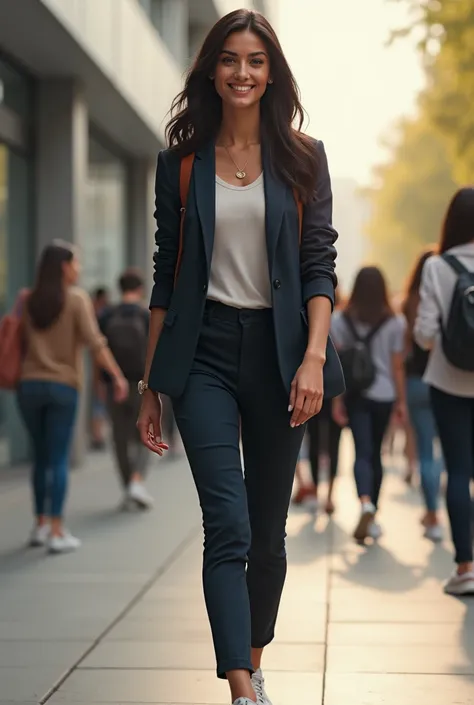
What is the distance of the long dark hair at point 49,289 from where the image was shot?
8703 millimetres

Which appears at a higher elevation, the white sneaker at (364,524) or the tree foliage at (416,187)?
the tree foliage at (416,187)

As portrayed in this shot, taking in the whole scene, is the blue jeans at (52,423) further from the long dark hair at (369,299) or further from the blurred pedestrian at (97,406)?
the blurred pedestrian at (97,406)

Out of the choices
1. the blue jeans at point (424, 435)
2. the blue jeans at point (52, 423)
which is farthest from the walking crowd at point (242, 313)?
the blue jeans at point (424, 435)

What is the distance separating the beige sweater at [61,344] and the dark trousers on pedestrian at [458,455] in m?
2.63

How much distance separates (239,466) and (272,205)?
0.76m

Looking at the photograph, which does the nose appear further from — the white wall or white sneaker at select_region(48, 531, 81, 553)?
the white wall

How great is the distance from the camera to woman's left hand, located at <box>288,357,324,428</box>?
404 centimetres

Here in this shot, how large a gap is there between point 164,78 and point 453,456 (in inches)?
547

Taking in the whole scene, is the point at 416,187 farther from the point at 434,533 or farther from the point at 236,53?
the point at 236,53

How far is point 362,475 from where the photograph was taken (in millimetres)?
9398

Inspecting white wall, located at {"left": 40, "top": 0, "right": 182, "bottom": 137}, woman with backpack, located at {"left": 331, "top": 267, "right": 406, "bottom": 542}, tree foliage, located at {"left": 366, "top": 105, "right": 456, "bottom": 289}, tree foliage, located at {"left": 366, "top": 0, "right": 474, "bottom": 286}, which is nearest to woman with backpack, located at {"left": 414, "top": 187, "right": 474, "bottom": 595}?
woman with backpack, located at {"left": 331, "top": 267, "right": 406, "bottom": 542}

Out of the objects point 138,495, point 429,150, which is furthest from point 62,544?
point 429,150

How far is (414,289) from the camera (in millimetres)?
9359

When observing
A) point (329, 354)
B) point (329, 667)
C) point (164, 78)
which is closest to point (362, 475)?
point (329, 667)
